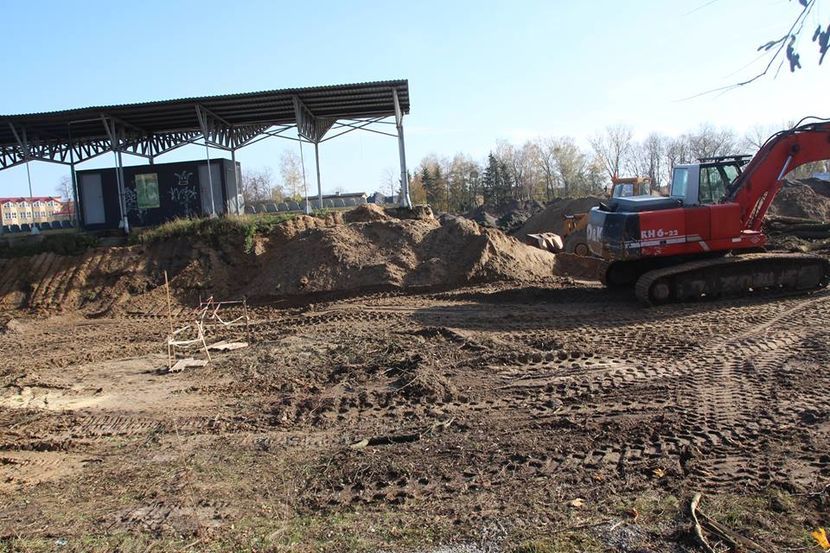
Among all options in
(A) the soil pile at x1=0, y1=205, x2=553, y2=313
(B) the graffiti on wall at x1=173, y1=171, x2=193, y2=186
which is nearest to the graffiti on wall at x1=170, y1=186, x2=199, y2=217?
(B) the graffiti on wall at x1=173, y1=171, x2=193, y2=186

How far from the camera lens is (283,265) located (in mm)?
18672

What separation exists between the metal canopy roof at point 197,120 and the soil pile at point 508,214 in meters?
12.0

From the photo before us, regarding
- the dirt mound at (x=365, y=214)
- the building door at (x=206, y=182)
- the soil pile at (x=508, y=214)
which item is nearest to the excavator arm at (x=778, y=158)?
the dirt mound at (x=365, y=214)

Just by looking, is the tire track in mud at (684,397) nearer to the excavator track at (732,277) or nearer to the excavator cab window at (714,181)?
the excavator track at (732,277)

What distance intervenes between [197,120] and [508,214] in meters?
19.6

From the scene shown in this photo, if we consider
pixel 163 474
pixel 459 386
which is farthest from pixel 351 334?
pixel 163 474

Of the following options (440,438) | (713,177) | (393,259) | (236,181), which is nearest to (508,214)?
(236,181)

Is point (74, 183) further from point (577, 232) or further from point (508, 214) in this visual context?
point (508, 214)

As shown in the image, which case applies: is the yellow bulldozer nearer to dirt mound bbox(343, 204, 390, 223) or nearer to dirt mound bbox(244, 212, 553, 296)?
dirt mound bbox(244, 212, 553, 296)

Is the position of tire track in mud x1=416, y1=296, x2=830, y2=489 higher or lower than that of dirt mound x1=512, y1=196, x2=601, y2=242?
lower

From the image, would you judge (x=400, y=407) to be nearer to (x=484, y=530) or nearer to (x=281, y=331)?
(x=484, y=530)

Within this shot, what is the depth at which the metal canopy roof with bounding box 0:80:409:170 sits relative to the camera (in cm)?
2236

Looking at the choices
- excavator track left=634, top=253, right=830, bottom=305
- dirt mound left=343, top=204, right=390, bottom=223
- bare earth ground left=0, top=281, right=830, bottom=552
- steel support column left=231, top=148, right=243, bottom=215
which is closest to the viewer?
bare earth ground left=0, top=281, right=830, bottom=552

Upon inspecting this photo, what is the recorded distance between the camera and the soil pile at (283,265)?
695 inches
